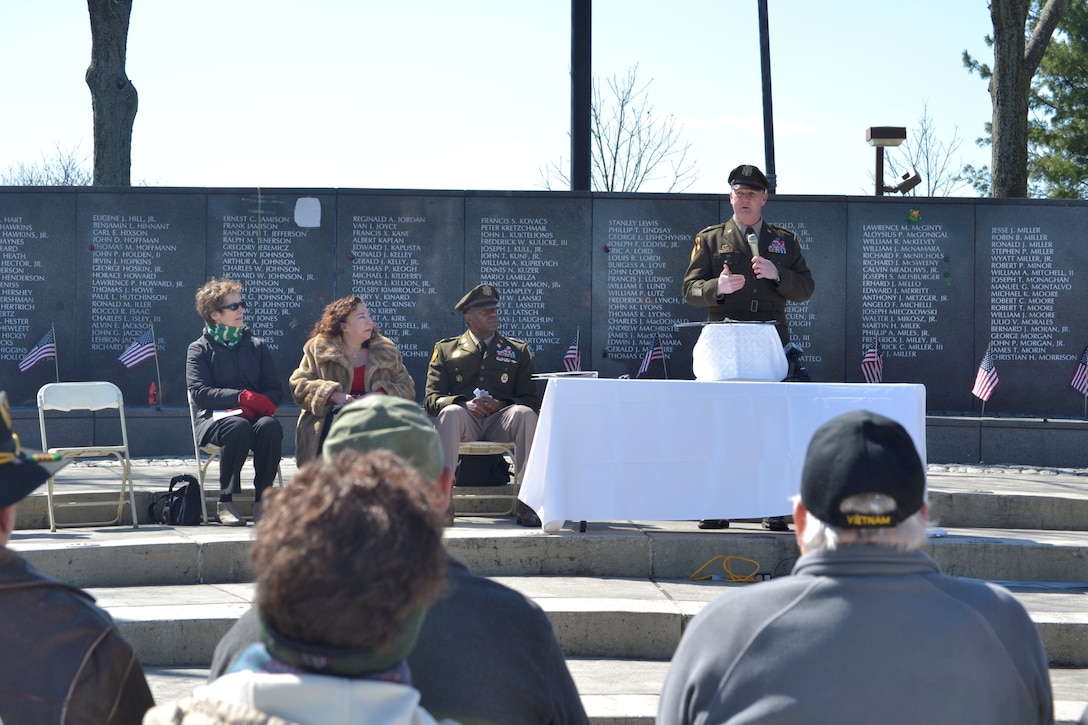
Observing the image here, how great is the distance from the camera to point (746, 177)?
7.69 metres

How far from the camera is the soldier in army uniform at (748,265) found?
305 inches

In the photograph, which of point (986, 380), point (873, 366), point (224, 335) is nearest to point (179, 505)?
point (224, 335)

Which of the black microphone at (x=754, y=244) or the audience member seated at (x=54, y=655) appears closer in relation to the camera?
the audience member seated at (x=54, y=655)

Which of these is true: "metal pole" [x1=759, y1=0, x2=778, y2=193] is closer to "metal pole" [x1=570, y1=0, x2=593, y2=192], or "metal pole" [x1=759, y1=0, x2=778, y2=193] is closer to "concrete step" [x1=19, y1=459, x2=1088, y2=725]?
"metal pole" [x1=570, y1=0, x2=593, y2=192]

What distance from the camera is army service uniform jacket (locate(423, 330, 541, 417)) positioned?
8062 mm

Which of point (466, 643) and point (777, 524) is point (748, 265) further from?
point (466, 643)

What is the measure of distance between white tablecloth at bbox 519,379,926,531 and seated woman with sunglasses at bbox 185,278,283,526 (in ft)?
6.30

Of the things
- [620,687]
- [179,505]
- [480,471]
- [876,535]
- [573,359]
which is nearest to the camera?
[876,535]

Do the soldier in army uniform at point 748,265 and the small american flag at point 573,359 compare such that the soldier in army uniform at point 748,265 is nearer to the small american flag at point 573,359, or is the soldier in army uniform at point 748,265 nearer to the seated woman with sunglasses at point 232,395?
the seated woman with sunglasses at point 232,395

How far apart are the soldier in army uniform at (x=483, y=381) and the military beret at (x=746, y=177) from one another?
1.69m

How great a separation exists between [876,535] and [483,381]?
234 inches

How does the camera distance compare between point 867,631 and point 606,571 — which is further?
point 606,571

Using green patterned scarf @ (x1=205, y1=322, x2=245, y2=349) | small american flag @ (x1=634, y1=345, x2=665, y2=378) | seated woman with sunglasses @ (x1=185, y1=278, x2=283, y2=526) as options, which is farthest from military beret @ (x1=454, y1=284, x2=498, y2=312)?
small american flag @ (x1=634, y1=345, x2=665, y2=378)

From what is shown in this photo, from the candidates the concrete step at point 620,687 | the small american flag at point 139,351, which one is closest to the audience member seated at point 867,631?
the concrete step at point 620,687
